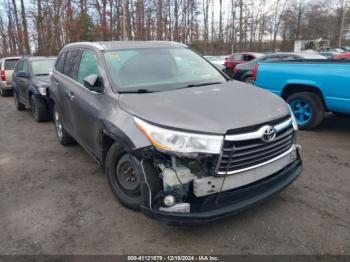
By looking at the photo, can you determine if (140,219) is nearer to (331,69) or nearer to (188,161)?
(188,161)

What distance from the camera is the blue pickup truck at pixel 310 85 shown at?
529 cm

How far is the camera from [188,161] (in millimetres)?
2551

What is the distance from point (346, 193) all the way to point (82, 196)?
128 inches

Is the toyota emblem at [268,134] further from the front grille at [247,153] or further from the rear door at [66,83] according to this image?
the rear door at [66,83]

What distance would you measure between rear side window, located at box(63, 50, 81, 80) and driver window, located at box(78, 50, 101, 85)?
0.20m

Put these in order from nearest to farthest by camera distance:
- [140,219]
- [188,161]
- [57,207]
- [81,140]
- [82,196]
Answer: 1. [188,161]
2. [140,219]
3. [57,207]
4. [82,196]
5. [81,140]

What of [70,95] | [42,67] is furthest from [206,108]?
[42,67]

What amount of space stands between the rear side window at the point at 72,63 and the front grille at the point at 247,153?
9.42ft

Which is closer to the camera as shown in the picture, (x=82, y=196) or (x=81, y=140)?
(x=82, y=196)

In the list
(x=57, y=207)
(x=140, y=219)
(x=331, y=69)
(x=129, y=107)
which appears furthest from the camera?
(x=331, y=69)

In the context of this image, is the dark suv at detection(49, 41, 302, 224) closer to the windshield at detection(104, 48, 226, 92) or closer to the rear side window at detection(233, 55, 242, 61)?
the windshield at detection(104, 48, 226, 92)

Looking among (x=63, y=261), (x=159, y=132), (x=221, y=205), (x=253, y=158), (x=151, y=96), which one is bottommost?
(x=63, y=261)

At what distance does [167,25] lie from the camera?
119 ft

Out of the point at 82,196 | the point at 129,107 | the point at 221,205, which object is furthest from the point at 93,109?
the point at 221,205
